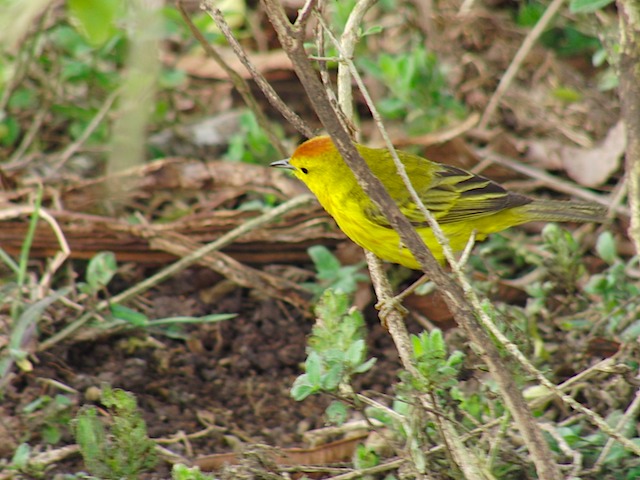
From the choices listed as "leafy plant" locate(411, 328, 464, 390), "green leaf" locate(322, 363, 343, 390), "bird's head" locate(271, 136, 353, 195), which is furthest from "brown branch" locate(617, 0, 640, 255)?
"bird's head" locate(271, 136, 353, 195)

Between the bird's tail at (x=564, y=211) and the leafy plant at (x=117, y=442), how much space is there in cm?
250

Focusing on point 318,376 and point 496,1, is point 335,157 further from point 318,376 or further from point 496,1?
point 496,1

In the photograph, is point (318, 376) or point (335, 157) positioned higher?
point (335, 157)

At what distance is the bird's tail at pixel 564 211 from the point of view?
4621 millimetres

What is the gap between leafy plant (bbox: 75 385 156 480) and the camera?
10.3ft

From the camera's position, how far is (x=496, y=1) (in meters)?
6.96

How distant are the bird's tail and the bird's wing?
0.26 ft

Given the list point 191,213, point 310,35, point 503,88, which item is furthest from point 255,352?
point 310,35

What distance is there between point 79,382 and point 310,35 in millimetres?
3960

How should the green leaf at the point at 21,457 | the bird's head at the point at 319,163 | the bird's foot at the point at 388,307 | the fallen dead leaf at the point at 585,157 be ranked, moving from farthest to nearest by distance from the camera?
the fallen dead leaf at the point at 585,157 < the bird's head at the point at 319,163 < the bird's foot at the point at 388,307 < the green leaf at the point at 21,457

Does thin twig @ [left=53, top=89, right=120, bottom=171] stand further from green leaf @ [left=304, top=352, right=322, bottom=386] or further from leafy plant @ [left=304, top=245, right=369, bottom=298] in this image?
green leaf @ [left=304, top=352, right=322, bottom=386]

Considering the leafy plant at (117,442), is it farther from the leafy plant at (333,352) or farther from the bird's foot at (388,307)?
the bird's foot at (388,307)

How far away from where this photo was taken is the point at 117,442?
3.16m

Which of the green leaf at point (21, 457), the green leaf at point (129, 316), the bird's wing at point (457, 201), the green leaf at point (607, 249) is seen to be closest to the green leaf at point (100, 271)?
the green leaf at point (129, 316)
